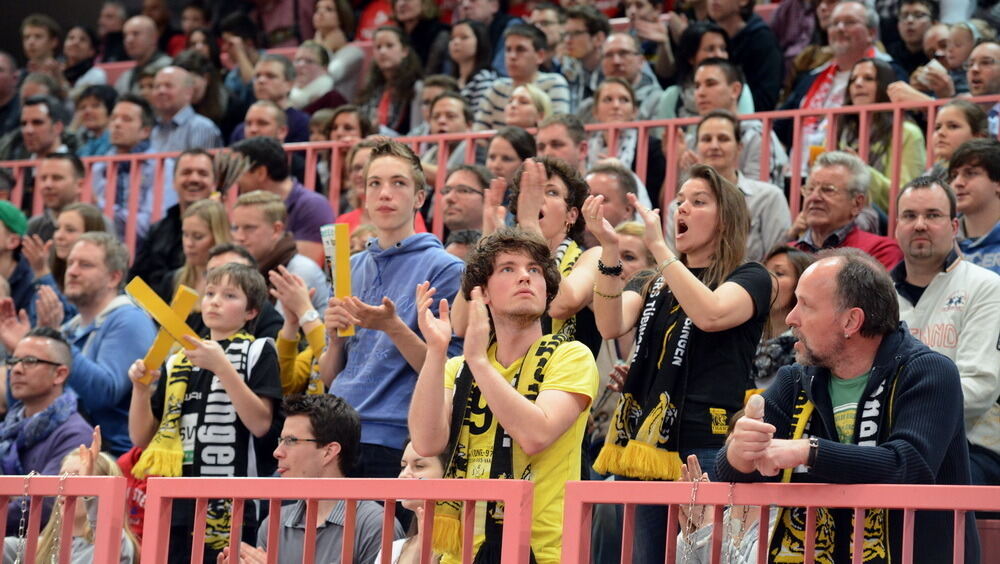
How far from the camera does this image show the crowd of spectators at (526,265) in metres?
3.69

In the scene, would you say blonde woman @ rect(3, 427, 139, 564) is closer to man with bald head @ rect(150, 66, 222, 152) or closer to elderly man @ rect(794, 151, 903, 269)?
elderly man @ rect(794, 151, 903, 269)

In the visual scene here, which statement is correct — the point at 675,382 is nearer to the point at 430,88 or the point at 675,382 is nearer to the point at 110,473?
the point at 110,473

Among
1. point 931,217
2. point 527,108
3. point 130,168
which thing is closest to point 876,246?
point 931,217

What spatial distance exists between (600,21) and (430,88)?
3.67ft

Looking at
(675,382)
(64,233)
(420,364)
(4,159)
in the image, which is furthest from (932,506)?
(4,159)

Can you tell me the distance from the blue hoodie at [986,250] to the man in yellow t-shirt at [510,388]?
6.99 feet

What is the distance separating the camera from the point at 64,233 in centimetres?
745

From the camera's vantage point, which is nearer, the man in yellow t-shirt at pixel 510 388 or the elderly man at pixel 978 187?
the man in yellow t-shirt at pixel 510 388

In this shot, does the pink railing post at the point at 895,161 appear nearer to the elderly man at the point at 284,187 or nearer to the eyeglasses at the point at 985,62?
the eyeglasses at the point at 985,62

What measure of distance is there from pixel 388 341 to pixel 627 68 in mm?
3765

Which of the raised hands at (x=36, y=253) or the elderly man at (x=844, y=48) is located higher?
the elderly man at (x=844, y=48)

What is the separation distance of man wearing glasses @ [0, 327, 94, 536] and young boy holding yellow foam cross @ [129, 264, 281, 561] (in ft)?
2.02

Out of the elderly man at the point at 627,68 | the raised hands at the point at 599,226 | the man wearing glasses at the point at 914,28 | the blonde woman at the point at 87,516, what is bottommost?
the blonde woman at the point at 87,516

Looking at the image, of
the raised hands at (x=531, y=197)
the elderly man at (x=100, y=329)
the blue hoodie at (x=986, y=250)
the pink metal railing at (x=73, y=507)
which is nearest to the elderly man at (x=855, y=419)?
the raised hands at (x=531, y=197)
